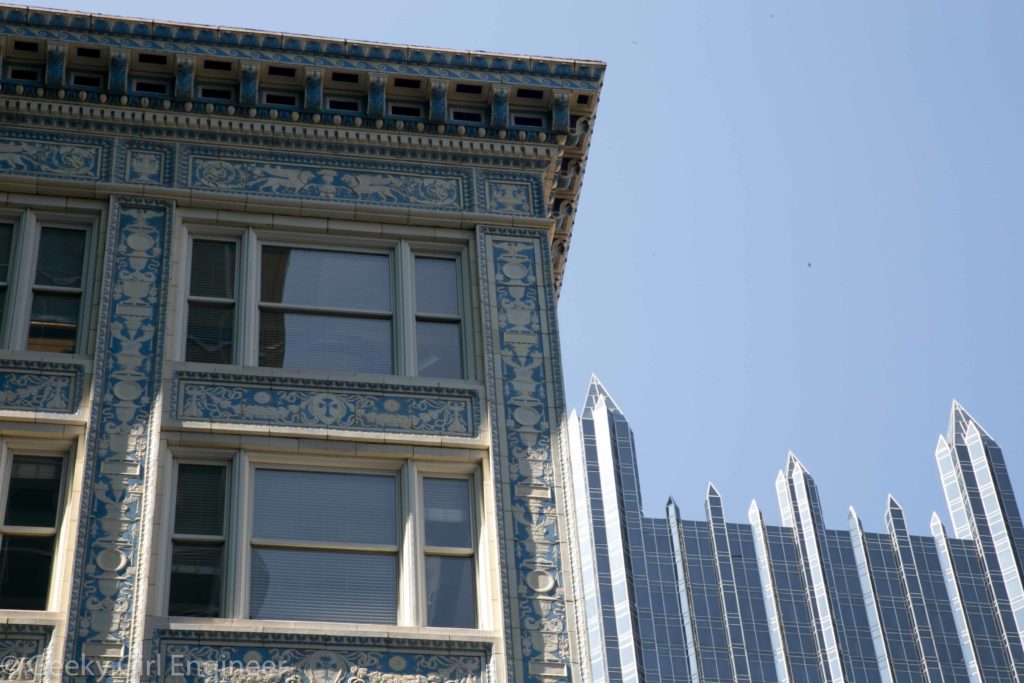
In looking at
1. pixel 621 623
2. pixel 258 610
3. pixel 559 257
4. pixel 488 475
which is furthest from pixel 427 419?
pixel 621 623

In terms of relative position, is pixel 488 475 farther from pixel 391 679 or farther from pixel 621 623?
pixel 621 623

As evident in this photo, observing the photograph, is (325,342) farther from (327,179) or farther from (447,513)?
(447,513)

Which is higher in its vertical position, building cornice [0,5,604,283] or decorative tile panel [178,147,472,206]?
building cornice [0,5,604,283]

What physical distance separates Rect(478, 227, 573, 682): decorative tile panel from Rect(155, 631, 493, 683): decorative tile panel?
671mm

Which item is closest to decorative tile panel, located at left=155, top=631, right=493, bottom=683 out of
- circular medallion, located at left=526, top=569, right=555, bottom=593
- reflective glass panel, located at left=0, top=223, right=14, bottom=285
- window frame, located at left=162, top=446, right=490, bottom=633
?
window frame, located at left=162, top=446, right=490, bottom=633

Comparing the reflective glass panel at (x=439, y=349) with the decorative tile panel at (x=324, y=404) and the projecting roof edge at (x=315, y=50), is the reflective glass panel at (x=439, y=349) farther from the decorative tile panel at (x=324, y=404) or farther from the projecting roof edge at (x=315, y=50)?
the projecting roof edge at (x=315, y=50)

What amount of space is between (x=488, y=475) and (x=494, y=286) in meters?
3.00

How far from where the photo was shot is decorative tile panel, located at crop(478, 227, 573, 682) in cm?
1855

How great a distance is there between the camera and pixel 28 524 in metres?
18.8

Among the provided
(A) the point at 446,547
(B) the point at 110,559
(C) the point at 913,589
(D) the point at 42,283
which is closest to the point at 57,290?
(D) the point at 42,283

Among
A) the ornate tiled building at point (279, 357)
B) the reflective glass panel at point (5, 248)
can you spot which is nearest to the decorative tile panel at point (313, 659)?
the ornate tiled building at point (279, 357)

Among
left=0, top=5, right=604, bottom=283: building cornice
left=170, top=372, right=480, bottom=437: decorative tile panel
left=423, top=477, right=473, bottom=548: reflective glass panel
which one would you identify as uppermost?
left=0, top=5, right=604, bottom=283: building cornice

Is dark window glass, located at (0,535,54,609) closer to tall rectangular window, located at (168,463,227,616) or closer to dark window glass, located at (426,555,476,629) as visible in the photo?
tall rectangular window, located at (168,463,227,616)

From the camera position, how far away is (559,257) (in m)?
27.2
